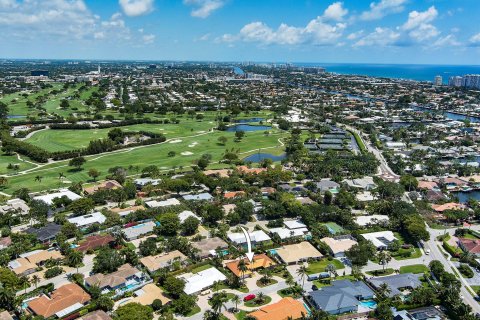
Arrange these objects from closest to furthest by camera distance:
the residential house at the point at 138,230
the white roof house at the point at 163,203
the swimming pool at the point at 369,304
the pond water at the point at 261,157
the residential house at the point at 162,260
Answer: the swimming pool at the point at 369,304, the residential house at the point at 162,260, the residential house at the point at 138,230, the white roof house at the point at 163,203, the pond water at the point at 261,157

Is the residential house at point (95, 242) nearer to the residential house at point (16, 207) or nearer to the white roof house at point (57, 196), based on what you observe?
the residential house at point (16, 207)

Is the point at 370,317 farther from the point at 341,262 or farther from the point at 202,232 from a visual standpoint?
the point at 202,232

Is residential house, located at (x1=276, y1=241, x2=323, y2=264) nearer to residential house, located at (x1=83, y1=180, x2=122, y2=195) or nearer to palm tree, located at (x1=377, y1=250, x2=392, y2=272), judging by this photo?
palm tree, located at (x1=377, y1=250, x2=392, y2=272)

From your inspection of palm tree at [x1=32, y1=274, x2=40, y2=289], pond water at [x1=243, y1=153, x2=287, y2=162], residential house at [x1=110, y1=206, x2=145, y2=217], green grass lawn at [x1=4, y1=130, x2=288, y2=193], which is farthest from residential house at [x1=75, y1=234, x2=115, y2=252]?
pond water at [x1=243, y1=153, x2=287, y2=162]

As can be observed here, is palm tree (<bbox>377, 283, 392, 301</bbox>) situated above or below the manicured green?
above

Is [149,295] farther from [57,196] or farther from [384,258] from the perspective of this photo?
[57,196]

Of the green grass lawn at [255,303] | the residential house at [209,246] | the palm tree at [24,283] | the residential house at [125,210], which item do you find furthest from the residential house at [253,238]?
the palm tree at [24,283]
